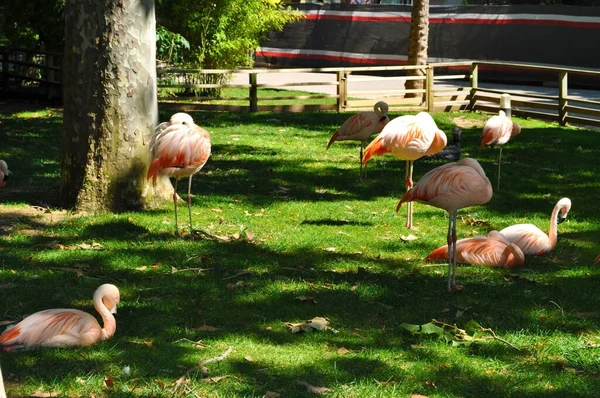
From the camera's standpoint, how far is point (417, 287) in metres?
7.29

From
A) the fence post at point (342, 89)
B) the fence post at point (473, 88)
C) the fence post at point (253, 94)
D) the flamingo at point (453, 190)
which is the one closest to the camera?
the flamingo at point (453, 190)

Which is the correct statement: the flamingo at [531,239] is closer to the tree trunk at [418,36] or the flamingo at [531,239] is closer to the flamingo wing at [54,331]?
the flamingo wing at [54,331]

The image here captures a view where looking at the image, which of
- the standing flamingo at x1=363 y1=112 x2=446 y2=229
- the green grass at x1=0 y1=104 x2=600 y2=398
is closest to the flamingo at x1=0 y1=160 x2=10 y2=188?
the green grass at x1=0 y1=104 x2=600 y2=398

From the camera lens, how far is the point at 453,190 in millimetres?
7117

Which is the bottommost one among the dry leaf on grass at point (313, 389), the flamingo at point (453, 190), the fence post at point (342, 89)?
the dry leaf on grass at point (313, 389)

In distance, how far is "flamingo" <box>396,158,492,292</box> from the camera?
712 centimetres

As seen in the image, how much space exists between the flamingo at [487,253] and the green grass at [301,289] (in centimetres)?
10

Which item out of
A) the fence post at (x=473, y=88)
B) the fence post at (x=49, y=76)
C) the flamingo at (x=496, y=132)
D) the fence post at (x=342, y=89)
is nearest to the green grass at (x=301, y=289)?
the flamingo at (x=496, y=132)

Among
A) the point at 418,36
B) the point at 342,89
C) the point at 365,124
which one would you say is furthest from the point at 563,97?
the point at 365,124

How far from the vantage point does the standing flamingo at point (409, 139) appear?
366 inches

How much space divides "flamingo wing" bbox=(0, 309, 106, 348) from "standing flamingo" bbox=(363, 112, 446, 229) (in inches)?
173

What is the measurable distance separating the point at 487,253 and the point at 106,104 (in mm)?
4410

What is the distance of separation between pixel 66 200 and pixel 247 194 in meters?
2.32

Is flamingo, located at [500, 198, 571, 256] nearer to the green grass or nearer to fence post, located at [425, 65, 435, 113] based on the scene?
the green grass
